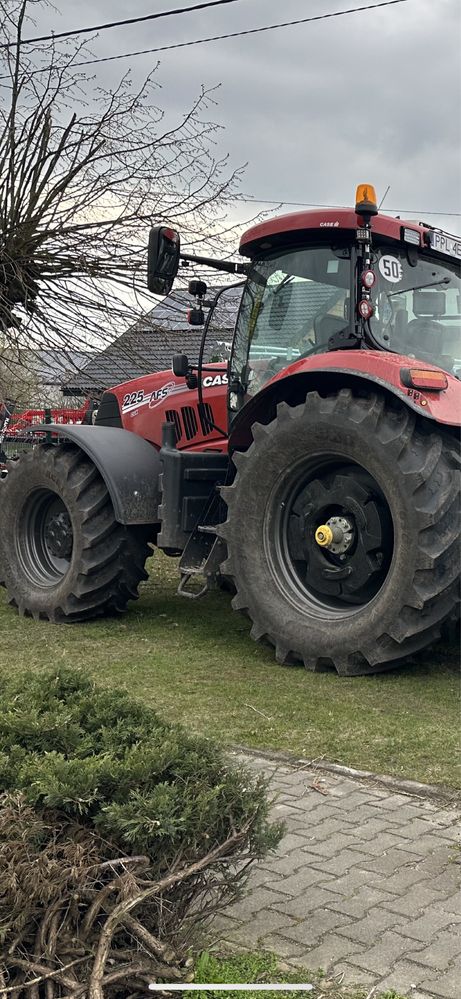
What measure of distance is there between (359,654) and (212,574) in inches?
52.8

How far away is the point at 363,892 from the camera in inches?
131

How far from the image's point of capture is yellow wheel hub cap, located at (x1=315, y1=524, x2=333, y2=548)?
6.04 metres

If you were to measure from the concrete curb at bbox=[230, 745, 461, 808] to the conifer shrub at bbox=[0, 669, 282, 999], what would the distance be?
136cm

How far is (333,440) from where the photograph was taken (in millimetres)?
5996

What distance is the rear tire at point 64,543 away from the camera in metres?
7.40

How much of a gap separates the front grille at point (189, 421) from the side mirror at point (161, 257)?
110cm

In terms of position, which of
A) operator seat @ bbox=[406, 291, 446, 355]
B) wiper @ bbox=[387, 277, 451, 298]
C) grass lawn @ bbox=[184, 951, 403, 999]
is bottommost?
grass lawn @ bbox=[184, 951, 403, 999]

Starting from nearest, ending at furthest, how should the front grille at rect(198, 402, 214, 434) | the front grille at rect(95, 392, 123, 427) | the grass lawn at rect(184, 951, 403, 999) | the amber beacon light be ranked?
1. the grass lawn at rect(184, 951, 403, 999)
2. the amber beacon light
3. the front grille at rect(198, 402, 214, 434)
4. the front grille at rect(95, 392, 123, 427)

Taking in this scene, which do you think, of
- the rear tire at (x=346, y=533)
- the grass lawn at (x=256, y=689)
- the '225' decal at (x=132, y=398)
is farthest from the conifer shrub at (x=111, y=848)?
the '225' decal at (x=132, y=398)

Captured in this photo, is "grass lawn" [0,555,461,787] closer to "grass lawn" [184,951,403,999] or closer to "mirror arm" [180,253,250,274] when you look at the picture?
"grass lawn" [184,951,403,999]

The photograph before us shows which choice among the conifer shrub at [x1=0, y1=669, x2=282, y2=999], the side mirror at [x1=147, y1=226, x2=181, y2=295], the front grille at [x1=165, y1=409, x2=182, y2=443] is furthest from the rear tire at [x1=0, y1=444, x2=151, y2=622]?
the conifer shrub at [x1=0, y1=669, x2=282, y2=999]

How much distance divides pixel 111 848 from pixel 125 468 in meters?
4.85

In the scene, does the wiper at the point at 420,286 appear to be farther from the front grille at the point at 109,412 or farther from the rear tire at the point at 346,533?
the front grille at the point at 109,412

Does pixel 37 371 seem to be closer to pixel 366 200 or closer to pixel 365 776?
pixel 366 200
